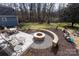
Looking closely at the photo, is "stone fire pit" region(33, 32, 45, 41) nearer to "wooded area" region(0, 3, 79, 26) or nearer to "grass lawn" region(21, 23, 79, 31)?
"grass lawn" region(21, 23, 79, 31)

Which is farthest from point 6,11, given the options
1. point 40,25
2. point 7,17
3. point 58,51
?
point 58,51

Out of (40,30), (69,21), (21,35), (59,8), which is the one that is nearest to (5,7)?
(21,35)

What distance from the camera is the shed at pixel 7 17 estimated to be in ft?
10.1

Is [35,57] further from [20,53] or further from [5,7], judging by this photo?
[5,7]

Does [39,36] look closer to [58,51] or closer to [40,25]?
[40,25]

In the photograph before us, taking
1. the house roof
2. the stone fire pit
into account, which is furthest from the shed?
the stone fire pit

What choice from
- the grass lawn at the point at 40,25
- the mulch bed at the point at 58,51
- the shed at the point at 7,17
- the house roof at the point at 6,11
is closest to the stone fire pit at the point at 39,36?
the grass lawn at the point at 40,25

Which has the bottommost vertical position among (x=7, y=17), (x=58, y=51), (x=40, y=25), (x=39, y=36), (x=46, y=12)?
(x=58, y=51)

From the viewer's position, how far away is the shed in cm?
307

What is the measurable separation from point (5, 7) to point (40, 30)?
0.90 meters

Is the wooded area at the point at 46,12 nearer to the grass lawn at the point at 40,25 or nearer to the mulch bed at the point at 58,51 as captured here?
the grass lawn at the point at 40,25

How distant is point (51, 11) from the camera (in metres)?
3.11

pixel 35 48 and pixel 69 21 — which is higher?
pixel 69 21

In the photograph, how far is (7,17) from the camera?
10.2ft
